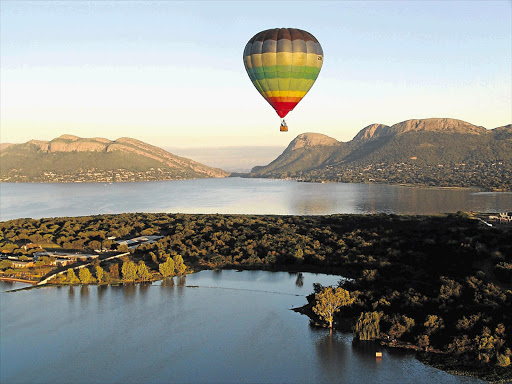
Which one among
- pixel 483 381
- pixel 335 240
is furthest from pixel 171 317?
pixel 335 240

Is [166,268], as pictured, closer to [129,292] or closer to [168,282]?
[168,282]

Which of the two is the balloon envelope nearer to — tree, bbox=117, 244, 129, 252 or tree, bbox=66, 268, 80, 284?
tree, bbox=66, 268, 80, 284

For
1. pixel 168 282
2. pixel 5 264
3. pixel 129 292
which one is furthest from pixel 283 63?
pixel 5 264

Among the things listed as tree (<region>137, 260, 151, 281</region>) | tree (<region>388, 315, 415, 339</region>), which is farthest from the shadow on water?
tree (<region>388, 315, 415, 339</region>)

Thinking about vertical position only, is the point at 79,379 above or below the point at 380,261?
below

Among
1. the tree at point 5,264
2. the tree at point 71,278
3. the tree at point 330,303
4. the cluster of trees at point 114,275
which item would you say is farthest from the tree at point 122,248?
the tree at point 330,303

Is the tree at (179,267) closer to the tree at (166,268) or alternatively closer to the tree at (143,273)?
the tree at (166,268)

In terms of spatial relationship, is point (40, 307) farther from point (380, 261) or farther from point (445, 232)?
point (445, 232)
